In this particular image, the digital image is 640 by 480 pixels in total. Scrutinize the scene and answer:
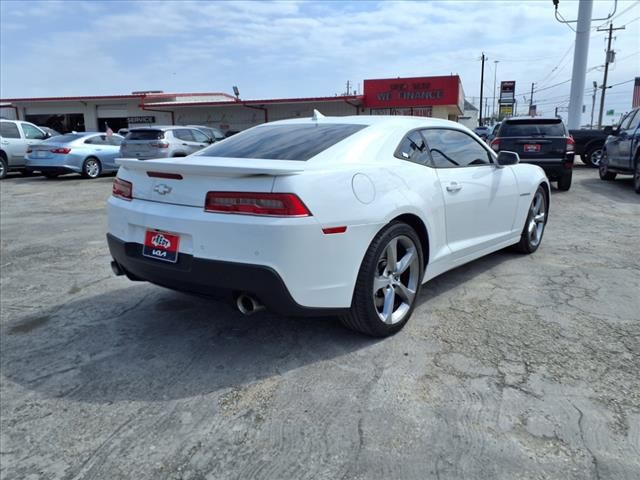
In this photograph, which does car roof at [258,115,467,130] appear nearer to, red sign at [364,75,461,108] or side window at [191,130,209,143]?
side window at [191,130,209,143]

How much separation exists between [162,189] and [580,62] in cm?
2126

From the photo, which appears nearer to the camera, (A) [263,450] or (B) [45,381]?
(A) [263,450]

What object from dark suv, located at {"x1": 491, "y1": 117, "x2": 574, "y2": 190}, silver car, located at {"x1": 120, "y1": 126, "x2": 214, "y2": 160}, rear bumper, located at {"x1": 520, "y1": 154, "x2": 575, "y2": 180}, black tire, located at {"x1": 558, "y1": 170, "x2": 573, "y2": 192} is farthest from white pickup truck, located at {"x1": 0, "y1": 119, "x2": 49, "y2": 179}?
black tire, located at {"x1": 558, "y1": 170, "x2": 573, "y2": 192}

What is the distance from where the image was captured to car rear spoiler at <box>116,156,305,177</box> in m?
2.77

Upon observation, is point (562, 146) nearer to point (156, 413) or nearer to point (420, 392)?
point (420, 392)

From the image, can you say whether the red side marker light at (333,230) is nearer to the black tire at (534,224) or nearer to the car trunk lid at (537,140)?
the black tire at (534,224)

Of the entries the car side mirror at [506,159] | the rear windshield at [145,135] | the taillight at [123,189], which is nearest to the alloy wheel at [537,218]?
the car side mirror at [506,159]

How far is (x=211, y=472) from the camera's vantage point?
217cm

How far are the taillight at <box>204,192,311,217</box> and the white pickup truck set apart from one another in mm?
15413

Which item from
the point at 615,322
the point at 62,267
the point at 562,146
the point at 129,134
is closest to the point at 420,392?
the point at 615,322

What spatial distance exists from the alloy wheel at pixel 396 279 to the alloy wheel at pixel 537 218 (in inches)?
94.5

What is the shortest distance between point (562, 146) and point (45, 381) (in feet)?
32.5

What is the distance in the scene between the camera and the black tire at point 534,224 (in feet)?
17.7

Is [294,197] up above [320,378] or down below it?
above
